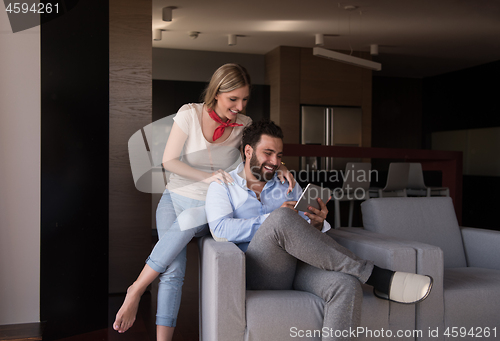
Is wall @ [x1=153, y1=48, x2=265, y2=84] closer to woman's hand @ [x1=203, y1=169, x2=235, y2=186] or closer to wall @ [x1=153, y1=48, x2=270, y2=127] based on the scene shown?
wall @ [x1=153, y1=48, x2=270, y2=127]

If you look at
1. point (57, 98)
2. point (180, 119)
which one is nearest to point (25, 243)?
point (57, 98)

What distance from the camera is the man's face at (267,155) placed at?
2.16 metres

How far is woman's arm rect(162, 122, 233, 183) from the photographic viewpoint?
2168 millimetres

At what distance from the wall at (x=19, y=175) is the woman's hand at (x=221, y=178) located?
91 centimetres

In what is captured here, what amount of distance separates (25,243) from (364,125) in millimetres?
6074

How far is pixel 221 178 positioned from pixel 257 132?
0.28m

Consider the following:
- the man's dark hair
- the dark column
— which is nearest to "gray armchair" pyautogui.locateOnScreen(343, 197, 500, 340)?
the man's dark hair

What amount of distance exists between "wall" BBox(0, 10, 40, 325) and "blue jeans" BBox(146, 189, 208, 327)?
69 cm

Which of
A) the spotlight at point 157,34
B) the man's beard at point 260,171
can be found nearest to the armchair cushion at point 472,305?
the man's beard at point 260,171

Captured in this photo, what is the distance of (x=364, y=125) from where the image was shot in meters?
7.46

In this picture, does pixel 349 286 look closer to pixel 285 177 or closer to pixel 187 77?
pixel 285 177

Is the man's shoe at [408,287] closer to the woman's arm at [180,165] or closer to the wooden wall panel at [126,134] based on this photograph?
the woman's arm at [180,165]

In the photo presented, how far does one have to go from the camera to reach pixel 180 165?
2184 millimetres

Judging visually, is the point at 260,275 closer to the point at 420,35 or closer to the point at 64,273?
the point at 64,273
